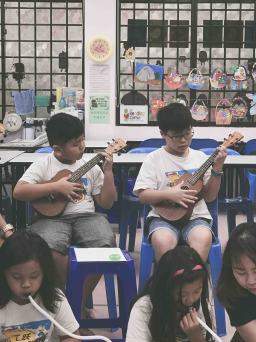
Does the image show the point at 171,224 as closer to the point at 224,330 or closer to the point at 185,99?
the point at 224,330

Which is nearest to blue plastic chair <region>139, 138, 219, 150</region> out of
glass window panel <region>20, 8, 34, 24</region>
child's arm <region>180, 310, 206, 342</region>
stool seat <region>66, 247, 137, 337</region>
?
glass window panel <region>20, 8, 34, 24</region>

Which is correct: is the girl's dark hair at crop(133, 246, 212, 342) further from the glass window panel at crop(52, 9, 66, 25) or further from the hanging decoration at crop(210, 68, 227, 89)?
the glass window panel at crop(52, 9, 66, 25)

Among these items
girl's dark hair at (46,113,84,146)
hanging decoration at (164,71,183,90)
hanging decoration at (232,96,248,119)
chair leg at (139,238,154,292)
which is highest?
hanging decoration at (164,71,183,90)

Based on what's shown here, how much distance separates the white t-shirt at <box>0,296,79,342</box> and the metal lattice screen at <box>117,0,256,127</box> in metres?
4.84

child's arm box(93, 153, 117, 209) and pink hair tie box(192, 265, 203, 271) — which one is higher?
child's arm box(93, 153, 117, 209)

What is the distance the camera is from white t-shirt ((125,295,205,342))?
6.32ft

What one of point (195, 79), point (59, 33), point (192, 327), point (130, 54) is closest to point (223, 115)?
point (195, 79)

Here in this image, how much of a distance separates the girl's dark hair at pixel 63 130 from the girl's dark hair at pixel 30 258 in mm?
916

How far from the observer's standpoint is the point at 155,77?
6762mm

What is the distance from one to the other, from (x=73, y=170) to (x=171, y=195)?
477mm

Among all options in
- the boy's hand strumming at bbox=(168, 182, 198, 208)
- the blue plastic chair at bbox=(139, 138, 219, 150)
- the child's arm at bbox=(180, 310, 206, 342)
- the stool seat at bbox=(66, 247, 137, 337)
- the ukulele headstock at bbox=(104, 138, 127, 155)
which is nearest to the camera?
the child's arm at bbox=(180, 310, 206, 342)

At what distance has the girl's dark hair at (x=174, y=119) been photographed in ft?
9.82

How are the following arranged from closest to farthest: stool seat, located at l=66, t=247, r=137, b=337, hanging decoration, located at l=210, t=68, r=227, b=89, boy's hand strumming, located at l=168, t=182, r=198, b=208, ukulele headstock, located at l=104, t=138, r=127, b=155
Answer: stool seat, located at l=66, t=247, r=137, b=337
boy's hand strumming, located at l=168, t=182, r=198, b=208
ukulele headstock, located at l=104, t=138, r=127, b=155
hanging decoration, located at l=210, t=68, r=227, b=89

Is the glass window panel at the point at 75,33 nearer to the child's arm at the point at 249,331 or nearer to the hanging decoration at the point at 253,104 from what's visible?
the hanging decoration at the point at 253,104
